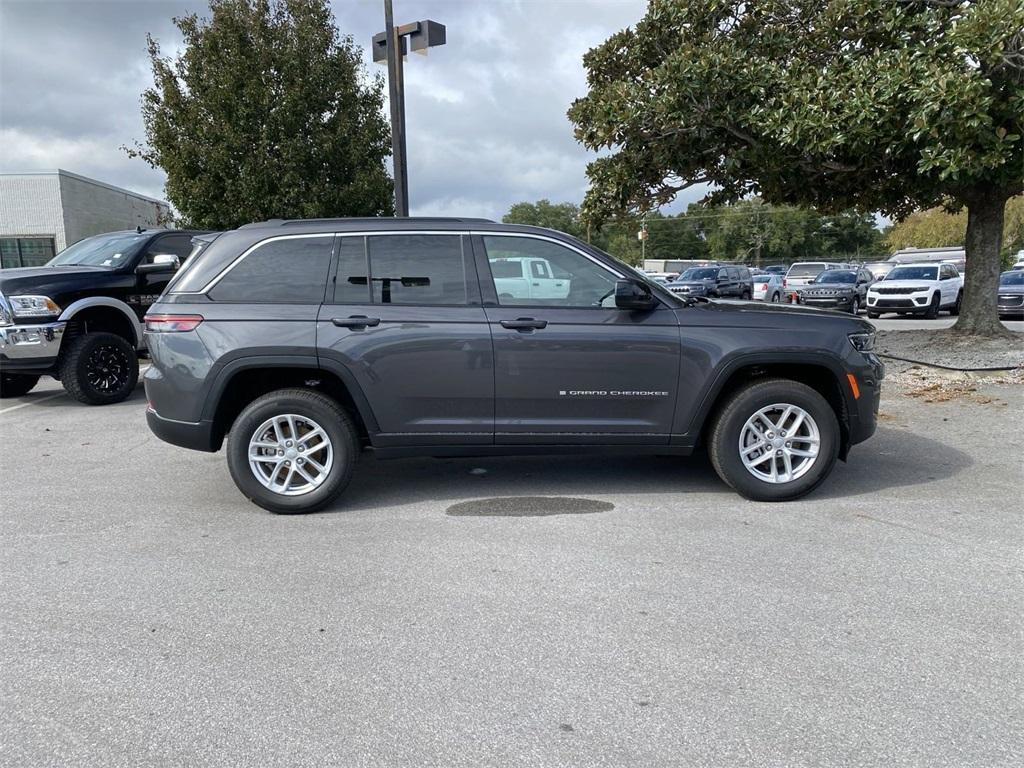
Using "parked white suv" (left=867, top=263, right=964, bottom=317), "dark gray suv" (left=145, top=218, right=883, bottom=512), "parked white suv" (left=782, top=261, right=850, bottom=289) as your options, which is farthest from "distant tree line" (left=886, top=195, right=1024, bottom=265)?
"dark gray suv" (left=145, top=218, right=883, bottom=512)

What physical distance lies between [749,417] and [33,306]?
7691mm

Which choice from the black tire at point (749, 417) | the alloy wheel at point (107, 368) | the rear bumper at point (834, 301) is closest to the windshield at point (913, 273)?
the rear bumper at point (834, 301)

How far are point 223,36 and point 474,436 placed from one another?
14.1 meters

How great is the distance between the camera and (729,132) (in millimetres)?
10672

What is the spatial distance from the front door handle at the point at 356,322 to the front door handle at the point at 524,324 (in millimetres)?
840

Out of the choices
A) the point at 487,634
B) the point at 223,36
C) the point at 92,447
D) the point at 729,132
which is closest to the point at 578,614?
the point at 487,634

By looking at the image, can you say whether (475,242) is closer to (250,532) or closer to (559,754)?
(250,532)

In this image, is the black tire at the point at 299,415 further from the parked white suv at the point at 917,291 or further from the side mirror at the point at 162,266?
the parked white suv at the point at 917,291

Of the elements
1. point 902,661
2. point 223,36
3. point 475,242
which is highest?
point 223,36

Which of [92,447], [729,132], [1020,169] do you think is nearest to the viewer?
[92,447]

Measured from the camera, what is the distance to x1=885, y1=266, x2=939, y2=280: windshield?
22.4 m

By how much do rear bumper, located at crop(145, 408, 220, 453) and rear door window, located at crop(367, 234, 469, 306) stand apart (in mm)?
1382

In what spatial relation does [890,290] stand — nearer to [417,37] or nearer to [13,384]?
[417,37]

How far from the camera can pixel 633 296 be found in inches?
190
